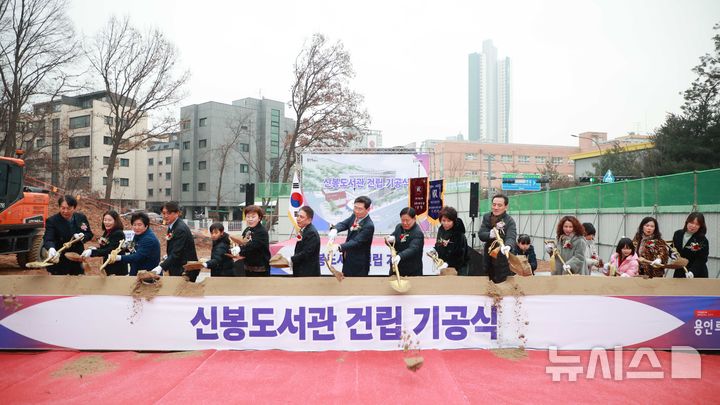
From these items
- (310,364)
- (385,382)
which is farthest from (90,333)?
(385,382)

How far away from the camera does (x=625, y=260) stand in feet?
16.7

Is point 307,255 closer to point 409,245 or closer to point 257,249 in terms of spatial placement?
point 257,249

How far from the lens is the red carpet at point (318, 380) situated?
312cm

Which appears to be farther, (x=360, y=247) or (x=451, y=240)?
(x=451, y=240)

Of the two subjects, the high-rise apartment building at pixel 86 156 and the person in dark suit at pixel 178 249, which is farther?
the high-rise apartment building at pixel 86 156

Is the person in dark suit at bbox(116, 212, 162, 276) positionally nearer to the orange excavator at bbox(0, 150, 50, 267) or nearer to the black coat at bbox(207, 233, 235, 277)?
the black coat at bbox(207, 233, 235, 277)

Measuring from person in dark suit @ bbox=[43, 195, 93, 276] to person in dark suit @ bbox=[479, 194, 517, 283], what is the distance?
4.41 meters

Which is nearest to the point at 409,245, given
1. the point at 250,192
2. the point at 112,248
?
the point at 112,248

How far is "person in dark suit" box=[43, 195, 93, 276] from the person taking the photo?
15.6 feet

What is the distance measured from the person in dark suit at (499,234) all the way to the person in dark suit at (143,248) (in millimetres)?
3417

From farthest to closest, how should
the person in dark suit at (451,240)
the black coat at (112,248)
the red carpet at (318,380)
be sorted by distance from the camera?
the person in dark suit at (451,240) < the black coat at (112,248) < the red carpet at (318,380)

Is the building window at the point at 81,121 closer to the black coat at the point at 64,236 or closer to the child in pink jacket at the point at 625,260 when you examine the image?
the black coat at the point at 64,236

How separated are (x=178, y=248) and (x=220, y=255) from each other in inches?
16.8

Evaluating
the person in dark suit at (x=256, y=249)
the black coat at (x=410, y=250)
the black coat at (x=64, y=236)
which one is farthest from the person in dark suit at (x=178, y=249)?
the black coat at (x=410, y=250)
